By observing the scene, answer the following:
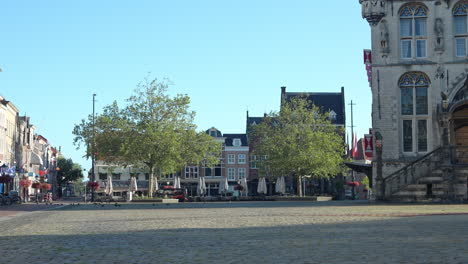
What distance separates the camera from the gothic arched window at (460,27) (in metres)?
40.8

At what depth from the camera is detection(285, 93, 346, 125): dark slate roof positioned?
99.8 metres

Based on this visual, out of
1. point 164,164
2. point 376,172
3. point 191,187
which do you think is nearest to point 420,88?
point 376,172

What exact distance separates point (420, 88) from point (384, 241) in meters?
30.2

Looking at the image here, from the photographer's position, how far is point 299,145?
62594 mm

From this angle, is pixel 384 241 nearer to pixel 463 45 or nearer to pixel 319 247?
pixel 319 247

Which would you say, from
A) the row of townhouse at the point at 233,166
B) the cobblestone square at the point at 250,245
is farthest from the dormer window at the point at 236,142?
the cobblestone square at the point at 250,245

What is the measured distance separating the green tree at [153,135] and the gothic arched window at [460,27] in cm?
2448

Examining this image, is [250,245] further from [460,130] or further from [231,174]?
[231,174]

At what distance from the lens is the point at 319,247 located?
11.8m

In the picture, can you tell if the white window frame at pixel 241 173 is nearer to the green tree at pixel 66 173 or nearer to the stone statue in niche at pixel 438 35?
the green tree at pixel 66 173

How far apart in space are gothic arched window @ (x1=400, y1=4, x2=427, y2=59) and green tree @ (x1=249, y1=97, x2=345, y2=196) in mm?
20767

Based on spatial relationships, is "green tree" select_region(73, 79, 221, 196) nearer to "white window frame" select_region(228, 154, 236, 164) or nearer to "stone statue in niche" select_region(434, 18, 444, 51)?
"stone statue in niche" select_region(434, 18, 444, 51)

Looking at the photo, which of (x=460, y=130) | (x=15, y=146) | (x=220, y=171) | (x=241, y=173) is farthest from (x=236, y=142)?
(x=460, y=130)

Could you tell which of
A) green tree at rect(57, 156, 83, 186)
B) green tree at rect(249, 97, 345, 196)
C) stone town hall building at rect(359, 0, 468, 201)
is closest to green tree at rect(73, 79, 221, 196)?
green tree at rect(249, 97, 345, 196)
